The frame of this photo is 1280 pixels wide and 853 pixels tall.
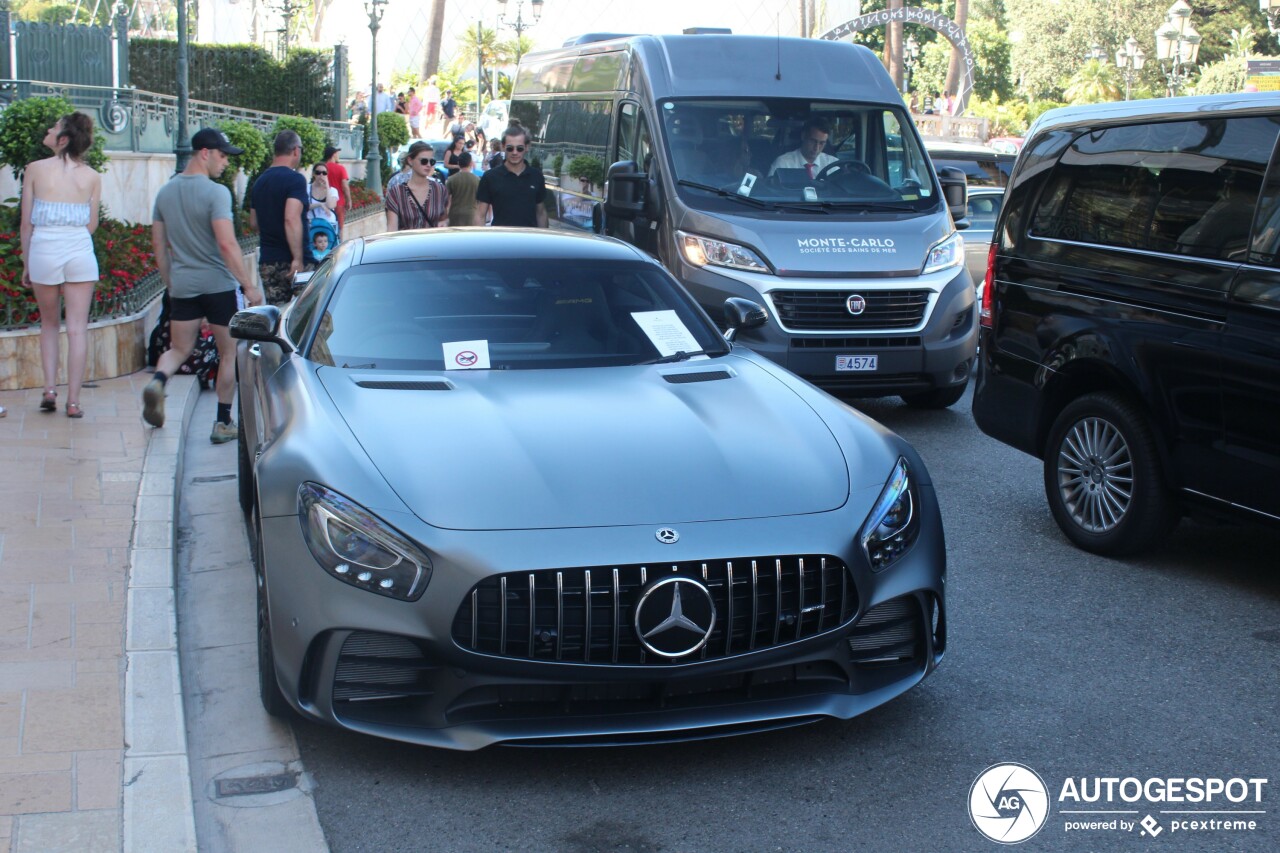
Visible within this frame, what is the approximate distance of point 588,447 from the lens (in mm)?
4527

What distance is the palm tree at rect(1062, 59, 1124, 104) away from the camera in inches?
2571

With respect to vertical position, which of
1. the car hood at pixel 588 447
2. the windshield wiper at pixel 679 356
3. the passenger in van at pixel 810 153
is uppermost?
the passenger in van at pixel 810 153

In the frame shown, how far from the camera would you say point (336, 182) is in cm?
1738

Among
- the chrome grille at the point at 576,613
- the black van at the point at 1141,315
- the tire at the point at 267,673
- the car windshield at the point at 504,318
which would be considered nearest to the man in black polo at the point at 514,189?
the black van at the point at 1141,315

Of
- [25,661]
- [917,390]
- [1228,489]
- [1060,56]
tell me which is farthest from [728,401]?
[1060,56]

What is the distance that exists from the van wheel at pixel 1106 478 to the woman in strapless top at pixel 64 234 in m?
5.64

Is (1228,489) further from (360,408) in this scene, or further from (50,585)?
(50,585)

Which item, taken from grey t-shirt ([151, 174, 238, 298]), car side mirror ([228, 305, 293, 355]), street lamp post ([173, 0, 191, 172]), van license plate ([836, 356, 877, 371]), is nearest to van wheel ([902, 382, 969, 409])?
van license plate ([836, 356, 877, 371])

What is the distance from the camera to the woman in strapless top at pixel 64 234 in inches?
337

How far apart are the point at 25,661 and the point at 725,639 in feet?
8.00

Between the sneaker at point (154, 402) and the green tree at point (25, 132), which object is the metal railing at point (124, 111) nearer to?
the green tree at point (25, 132)

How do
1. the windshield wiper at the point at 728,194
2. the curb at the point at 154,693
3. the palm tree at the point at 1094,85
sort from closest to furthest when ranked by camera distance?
1. the curb at the point at 154,693
2. the windshield wiper at the point at 728,194
3. the palm tree at the point at 1094,85

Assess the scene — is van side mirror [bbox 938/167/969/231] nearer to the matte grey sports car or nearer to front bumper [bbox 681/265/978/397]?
front bumper [bbox 681/265/978/397]

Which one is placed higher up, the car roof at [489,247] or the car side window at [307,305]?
the car roof at [489,247]
